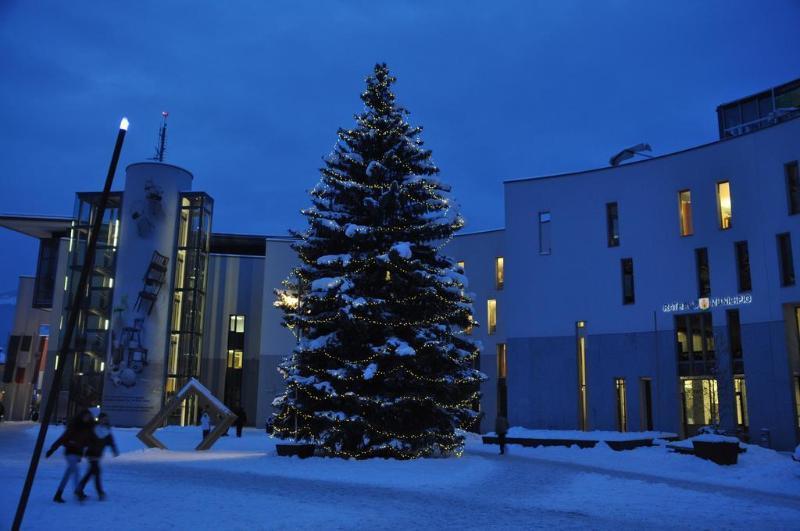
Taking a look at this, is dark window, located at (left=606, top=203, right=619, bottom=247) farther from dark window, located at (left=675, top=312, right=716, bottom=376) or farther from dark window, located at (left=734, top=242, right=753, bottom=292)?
dark window, located at (left=734, top=242, right=753, bottom=292)

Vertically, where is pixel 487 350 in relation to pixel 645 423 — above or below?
Answer: above

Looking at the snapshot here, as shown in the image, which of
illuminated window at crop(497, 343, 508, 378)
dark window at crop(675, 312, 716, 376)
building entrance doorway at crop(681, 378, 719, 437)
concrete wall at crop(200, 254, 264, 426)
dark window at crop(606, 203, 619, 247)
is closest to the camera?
building entrance doorway at crop(681, 378, 719, 437)

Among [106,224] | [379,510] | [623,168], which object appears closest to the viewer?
[379,510]

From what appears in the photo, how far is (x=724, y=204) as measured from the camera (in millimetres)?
31984

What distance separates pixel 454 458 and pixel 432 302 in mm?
5073

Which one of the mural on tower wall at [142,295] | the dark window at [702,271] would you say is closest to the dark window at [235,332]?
the mural on tower wall at [142,295]

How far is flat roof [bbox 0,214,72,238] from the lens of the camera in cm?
5166

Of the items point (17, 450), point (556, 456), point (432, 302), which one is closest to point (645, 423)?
point (556, 456)

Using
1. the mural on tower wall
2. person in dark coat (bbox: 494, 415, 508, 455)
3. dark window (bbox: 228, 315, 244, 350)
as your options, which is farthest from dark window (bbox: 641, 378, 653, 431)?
dark window (bbox: 228, 315, 244, 350)

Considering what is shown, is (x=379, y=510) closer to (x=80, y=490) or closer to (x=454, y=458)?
(x=80, y=490)

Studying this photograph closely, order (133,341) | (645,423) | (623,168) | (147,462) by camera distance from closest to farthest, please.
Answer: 1. (147,462)
2. (645,423)
3. (623,168)
4. (133,341)

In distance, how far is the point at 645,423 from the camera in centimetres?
3244

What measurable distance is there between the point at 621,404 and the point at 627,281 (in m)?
6.02

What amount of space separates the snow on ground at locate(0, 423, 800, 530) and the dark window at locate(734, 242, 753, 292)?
9.65 meters
